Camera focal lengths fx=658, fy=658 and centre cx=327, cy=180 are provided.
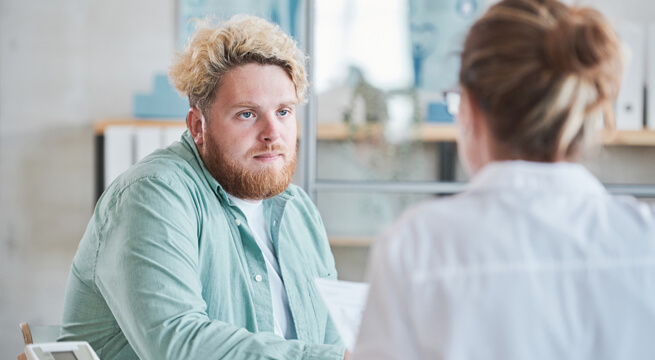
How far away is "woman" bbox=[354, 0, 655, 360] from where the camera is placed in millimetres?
644

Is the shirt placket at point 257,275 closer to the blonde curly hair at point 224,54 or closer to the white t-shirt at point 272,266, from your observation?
the white t-shirt at point 272,266

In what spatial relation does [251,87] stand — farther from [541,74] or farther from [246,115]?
[541,74]

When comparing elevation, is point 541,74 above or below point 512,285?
above

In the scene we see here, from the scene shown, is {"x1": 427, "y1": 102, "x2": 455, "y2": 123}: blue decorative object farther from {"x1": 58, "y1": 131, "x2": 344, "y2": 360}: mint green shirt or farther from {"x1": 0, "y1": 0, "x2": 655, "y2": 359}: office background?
{"x1": 58, "y1": 131, "x2": 344, "y2": 360}: mint green shirt

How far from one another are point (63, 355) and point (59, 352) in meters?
0.01

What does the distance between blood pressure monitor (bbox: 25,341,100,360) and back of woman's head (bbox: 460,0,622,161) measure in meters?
0.72

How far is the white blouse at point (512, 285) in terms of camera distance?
0.64 m

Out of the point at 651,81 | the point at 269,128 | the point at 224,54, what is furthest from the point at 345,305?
the point at 651,81

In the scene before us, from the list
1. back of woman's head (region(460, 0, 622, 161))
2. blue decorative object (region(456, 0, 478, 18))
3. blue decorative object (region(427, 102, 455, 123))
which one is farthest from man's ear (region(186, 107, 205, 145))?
blue decorative object (region(456, 0, 478, 18))

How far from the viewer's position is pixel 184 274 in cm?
114

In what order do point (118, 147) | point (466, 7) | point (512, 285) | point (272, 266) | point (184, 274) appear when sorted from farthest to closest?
1. point (466, 7)
2. point (118, 147)
3. point (272, 266)
4. point (184, 274)
5. point (512, 285)

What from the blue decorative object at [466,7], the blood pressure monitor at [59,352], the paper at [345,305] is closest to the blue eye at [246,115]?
the paper at [345,305]

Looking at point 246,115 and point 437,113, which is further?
point 437,113

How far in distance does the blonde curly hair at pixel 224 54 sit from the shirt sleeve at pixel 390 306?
2.84 feet
